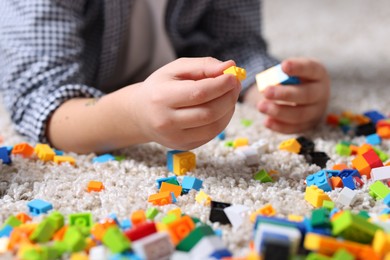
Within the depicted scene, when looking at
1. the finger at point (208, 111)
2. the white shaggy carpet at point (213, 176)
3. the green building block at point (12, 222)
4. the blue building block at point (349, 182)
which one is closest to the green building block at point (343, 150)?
the white shaggy carpet at point (213, 176)

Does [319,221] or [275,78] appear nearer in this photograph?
[319,221]

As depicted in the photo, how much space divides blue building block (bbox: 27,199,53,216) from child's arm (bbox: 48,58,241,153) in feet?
0.48

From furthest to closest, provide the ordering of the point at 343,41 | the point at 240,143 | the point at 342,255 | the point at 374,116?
the point at 343,41, the point at 374,116, the point at 240,143, the point at 342,255

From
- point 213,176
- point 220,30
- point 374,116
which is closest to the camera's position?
point 213,176

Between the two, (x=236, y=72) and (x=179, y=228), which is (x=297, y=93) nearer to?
(x=236, y=72)

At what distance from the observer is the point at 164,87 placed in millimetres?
586

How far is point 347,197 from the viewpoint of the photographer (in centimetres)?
56

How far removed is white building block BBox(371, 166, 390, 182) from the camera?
605 mm

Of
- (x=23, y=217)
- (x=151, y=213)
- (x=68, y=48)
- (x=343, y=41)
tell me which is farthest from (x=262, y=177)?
(x=343, y=41)

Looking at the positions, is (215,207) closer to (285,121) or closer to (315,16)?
(285,121)

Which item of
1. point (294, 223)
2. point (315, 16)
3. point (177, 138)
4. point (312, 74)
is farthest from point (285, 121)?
point (315, 16)

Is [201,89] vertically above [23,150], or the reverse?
[201,89]

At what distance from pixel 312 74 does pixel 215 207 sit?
0.33 meters

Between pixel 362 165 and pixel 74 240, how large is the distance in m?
0.36
